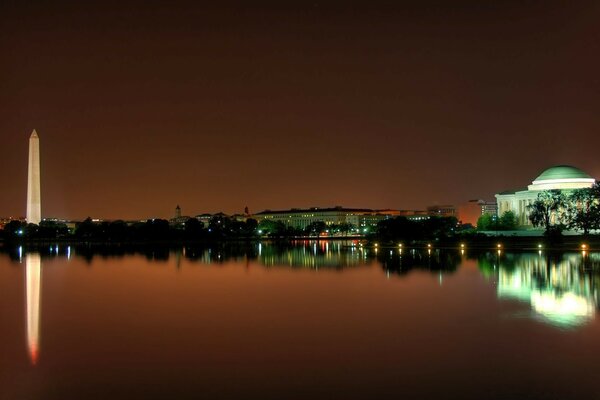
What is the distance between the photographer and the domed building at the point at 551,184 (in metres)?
81.8

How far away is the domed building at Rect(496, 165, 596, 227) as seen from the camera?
8181cm

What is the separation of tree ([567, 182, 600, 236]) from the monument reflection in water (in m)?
47.4

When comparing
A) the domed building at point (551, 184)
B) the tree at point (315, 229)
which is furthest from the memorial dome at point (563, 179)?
the tree at point (315, 229)

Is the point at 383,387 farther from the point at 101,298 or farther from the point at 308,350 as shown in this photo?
the point at 101,298

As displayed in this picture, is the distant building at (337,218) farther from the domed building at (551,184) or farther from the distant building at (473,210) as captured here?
the domed building at (551,184)

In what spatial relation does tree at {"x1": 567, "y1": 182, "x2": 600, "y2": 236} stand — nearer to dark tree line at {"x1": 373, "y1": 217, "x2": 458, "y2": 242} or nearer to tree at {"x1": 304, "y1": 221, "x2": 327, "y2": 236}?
dark tree line at {"x1": 373, "y1": 217, "x2": 458, "y2": 242}

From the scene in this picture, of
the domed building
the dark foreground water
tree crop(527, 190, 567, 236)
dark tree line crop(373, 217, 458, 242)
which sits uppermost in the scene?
the domed building

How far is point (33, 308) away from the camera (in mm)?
23781

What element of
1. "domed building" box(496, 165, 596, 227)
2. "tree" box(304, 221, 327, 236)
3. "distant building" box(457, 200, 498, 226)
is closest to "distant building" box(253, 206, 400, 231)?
"tree" box(304, 221, 327, 236)

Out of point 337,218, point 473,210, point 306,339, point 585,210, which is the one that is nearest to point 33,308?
point 306,339

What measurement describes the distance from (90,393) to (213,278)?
22154 mm

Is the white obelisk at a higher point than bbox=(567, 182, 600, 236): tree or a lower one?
higher

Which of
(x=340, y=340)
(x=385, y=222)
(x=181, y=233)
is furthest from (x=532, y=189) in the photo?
(x=340, y=340)

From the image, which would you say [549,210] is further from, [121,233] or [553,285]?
[121,233]
